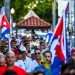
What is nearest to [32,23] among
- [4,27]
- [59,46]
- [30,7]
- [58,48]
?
[30,7]

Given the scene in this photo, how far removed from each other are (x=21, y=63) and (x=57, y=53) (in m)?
1.70

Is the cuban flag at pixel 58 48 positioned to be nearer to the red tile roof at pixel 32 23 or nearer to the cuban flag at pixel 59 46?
the cuban flag at pixel 59 46

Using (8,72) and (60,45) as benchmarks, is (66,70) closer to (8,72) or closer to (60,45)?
(8,72)

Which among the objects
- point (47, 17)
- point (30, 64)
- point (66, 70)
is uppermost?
point (66, 70)

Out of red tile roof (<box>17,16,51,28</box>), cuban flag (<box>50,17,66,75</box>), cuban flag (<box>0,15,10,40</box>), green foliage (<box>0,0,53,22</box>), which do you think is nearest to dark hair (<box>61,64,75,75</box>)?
cuban flag (<box>50,17,66,75</box>)

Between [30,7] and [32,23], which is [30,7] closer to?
[30,7]

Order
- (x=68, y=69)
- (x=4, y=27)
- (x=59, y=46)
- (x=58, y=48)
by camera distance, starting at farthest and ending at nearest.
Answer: (x=4, y=27)
(x=59, y=46)
(x=58, y=48)
(x=68, y=69)

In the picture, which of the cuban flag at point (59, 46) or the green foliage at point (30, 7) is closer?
the cuban flag at point (59, 46)

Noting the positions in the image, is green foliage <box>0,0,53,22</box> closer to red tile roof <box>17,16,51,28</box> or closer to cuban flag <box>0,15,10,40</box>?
red tile roof <box>17,16,51,28</box>

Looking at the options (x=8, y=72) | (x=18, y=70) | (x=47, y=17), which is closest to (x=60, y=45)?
(x=18, y=70)

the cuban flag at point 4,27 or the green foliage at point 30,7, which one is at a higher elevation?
the cuban flag at point 4,27

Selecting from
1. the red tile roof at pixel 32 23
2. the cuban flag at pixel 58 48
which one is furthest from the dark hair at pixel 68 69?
the red tile roof at pixel 32 23

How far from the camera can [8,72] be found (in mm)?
6766

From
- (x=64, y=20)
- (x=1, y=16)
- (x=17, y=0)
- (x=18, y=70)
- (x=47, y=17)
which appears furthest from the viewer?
(x=47, y=17)
